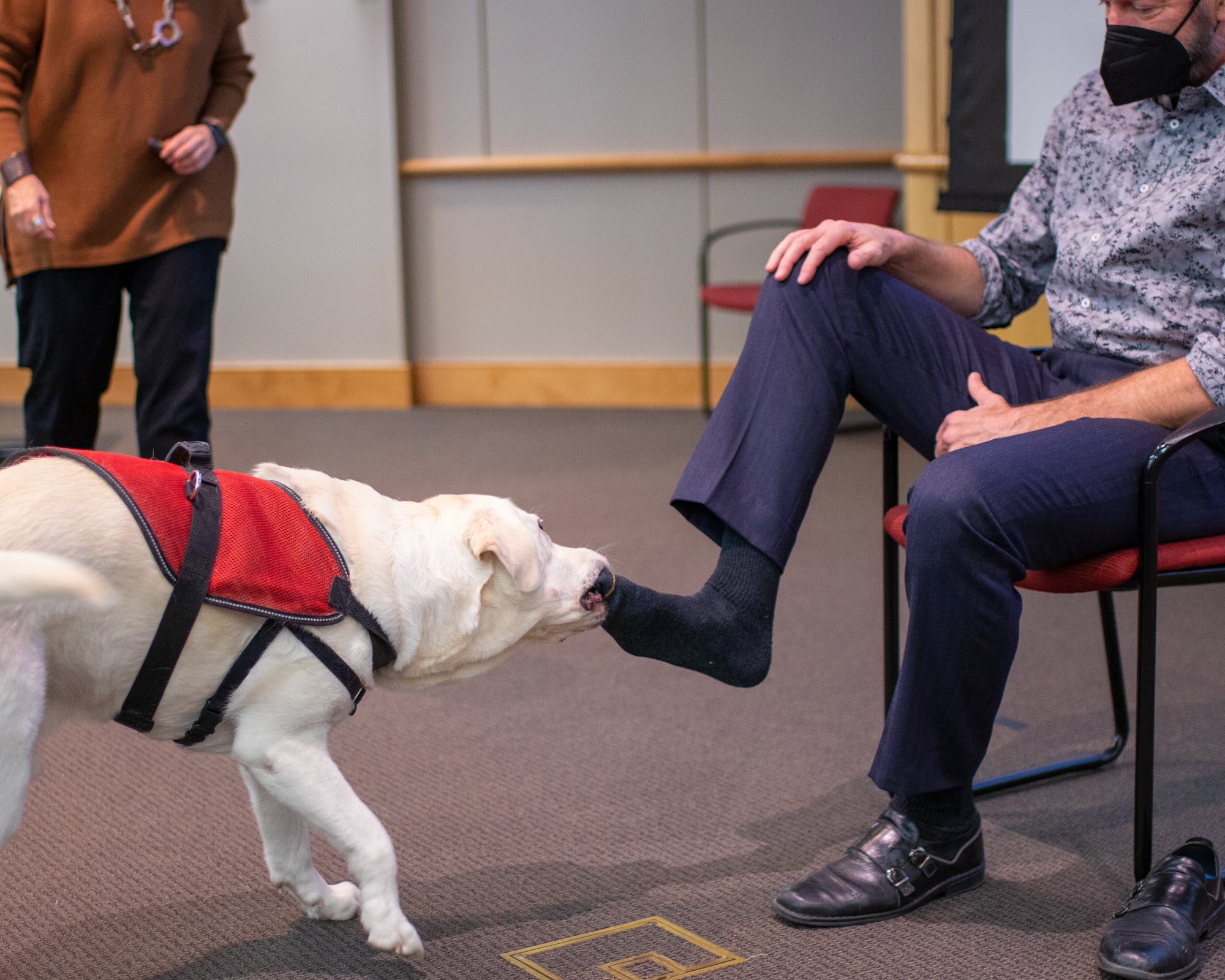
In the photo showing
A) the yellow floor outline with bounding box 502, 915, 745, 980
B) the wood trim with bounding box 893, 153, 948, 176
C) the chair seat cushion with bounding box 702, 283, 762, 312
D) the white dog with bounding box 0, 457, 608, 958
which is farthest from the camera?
the chair seat cushion with bounding box 702, 283, 762, 312

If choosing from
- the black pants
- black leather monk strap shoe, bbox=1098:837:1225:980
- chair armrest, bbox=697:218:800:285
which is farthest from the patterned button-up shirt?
chair armrest, bbox=697:218:800:285

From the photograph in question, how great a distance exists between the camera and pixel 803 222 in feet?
16.8

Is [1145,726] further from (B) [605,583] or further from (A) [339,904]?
(A) [339,904]

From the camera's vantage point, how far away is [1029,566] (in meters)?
1.51

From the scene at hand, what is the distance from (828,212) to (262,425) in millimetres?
2449

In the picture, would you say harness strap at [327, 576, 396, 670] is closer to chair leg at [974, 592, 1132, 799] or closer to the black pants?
chair leg at [974, 592, 1132, 799]

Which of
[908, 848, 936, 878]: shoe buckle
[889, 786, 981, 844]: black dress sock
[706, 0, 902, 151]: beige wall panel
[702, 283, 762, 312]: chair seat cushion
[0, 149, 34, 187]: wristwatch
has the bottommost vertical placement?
[908, 848, 936, 878]: shoe buckle

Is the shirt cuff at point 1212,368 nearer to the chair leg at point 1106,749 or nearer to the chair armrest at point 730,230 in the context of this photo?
the chair leg at point 1106,749

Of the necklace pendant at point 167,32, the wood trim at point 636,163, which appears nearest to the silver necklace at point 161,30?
the necklace pendant at point 167,32

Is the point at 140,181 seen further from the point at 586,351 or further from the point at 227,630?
the point at 586,351

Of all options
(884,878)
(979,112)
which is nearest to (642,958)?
(884,878)

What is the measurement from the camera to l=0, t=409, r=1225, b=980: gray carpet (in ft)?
4.90

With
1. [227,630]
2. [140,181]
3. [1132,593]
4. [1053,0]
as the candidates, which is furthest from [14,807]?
[1053,0]

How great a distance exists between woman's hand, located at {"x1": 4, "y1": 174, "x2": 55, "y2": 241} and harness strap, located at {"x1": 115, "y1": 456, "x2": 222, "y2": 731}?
4.00 feet
